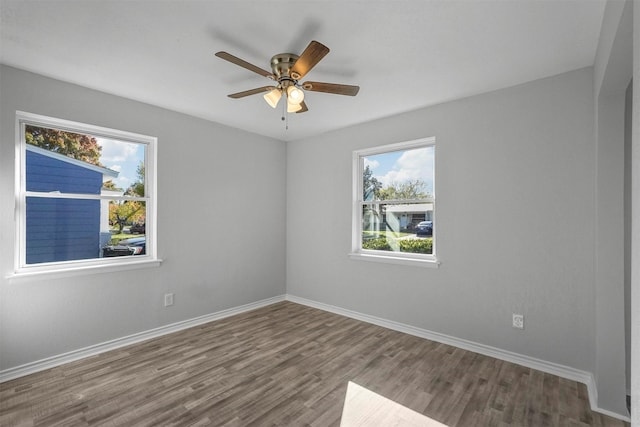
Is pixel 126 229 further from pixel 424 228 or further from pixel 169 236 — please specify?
pixel 424 228

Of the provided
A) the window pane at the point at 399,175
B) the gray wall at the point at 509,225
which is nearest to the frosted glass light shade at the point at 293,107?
the gray wall at the point at 509,225

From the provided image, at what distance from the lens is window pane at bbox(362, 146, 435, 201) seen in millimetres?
3497

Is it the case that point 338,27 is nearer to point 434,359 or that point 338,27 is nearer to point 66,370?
point 434,359

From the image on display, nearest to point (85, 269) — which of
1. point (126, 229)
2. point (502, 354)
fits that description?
point (126, 229)

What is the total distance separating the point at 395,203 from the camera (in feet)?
12.3

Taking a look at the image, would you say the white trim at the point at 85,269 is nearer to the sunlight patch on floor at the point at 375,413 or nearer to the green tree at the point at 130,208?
the green tree at the point at 130,208

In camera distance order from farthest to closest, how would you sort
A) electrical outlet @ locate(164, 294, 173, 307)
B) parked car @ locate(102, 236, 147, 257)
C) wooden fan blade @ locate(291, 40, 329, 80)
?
electrical outlet @ locate(164, 294, 173, 307) → parked car @ locate(102, 236, 147, 257) → wooden fan blade @ locate(291, 40, 329, 80)

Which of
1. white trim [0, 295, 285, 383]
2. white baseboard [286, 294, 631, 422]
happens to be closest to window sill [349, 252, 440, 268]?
white baseboard [286, 294, 631, 422]

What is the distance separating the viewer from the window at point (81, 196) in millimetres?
2654

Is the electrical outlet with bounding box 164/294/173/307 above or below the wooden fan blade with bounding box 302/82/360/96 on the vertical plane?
below

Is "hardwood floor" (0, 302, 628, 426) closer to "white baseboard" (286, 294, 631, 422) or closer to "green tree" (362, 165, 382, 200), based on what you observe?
"white baseboard" (286, 294, 631, 422)

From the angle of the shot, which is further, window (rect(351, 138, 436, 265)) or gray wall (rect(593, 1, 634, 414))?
window (rect(351, 138, 436, 265))

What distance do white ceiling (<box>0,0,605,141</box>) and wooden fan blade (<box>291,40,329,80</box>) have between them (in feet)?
0.67

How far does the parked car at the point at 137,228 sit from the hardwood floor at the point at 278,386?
121 cm
